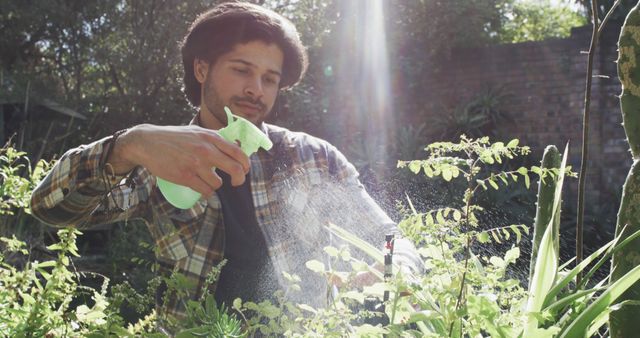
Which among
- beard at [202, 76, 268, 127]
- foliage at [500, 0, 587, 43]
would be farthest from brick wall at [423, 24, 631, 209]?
beard at [202, 76, 268, 127]

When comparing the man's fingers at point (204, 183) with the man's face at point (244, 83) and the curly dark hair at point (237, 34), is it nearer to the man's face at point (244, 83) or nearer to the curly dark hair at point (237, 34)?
the man's face at point (244, 83)

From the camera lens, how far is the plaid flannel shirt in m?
1.82

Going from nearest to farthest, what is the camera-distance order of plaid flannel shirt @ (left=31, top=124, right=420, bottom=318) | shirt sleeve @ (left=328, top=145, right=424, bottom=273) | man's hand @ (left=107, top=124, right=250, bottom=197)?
man's hand @ (left=107, top=124, right=250, bottom=197), plaid flannel shirt @ (left=31, top=124, right=420, bottom=318), shirt sleeve @ (left=328, top=145, right=424, bottom=273)

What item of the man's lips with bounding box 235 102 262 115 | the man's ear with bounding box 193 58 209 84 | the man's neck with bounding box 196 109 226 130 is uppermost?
the man's ear with bounding box 193 58 209 84

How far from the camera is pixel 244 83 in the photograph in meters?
2.16

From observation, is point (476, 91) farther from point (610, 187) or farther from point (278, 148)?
point (278, 148)

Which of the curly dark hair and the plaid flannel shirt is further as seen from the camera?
the curly dark hair

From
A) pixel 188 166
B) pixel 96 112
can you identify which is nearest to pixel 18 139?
pixel 96 112

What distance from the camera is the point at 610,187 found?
7.48 metres

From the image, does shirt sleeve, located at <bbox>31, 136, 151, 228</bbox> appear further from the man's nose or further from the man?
the man's nose

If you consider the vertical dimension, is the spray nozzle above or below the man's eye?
below

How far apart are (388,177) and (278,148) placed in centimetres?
465

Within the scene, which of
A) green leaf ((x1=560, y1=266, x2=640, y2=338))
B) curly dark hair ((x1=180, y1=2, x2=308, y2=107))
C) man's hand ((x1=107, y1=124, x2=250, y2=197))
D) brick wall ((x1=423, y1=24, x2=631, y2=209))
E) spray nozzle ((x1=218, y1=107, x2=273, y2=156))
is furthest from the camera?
brick wall ((x1=423, y1=24, x2=631, y2=209))

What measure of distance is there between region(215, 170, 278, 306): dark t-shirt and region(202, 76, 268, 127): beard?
0.20 metres
